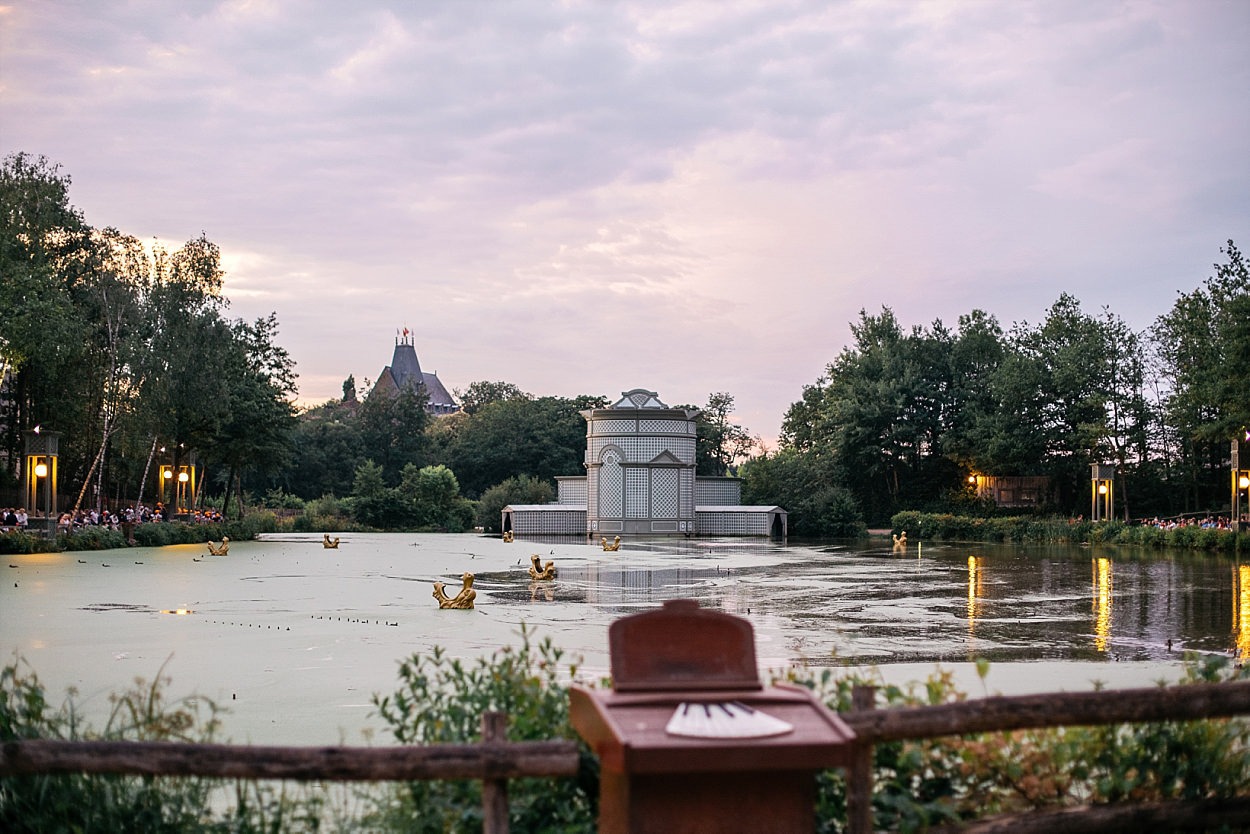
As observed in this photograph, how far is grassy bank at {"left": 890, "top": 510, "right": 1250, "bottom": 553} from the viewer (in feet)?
117

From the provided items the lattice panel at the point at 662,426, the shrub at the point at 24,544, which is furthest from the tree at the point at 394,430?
the shrub at the point at 24,544

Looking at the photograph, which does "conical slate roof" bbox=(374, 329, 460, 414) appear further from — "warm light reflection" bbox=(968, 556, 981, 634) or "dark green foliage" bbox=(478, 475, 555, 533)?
"warm light reflection" bbox=(968, 556, 981, 634)

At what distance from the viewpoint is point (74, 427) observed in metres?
42.5

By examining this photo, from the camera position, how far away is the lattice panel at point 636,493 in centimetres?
5300

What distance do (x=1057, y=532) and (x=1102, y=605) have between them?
27533 mm

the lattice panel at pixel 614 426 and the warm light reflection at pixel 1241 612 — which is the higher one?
the lattice panel at pixel 614 426

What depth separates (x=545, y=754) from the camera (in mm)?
4027

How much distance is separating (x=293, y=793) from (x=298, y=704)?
3203mm

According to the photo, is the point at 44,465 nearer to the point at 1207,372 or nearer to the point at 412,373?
the point at 1207,372

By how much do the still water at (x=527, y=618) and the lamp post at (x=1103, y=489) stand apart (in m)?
13.9

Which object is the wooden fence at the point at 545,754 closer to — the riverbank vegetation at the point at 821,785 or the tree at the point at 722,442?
the riverbank vegetation at the point at 821,785

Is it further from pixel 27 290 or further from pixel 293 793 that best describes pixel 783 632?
pixel 27 290

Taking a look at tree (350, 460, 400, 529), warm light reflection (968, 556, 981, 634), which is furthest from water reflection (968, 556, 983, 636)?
tree (350, 460, 400, 529)

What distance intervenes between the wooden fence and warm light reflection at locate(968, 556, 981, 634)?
10.2 metres
